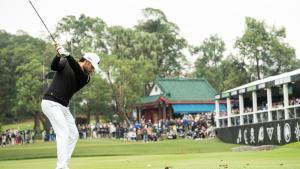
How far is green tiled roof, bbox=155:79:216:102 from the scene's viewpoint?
71.6 m

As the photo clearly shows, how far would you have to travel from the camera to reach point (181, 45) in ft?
327

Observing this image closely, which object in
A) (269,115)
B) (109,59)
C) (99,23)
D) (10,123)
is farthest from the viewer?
(10,123)

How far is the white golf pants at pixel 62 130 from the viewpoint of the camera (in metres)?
9.96

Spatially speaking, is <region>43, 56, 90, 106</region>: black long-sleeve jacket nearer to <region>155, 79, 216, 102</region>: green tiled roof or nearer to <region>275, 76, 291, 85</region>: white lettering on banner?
<region>275, 76, 291, 85</region>: white lettering on banner

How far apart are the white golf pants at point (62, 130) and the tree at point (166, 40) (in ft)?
279

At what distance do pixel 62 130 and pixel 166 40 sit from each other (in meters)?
88.2

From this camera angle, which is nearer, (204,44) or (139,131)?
(139,131)

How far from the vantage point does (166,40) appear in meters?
97.9

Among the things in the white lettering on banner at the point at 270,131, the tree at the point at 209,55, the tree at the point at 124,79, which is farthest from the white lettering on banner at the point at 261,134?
the tree at the point at 209,55

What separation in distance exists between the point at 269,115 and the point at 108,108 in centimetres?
4871

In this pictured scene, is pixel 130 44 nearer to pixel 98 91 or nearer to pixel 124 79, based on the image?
pixel 98 91

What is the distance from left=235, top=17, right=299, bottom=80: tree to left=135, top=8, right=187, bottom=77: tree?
20763 mm

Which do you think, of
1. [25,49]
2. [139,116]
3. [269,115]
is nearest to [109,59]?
[139,116]

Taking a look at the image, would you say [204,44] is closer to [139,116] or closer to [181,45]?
[181,45]
